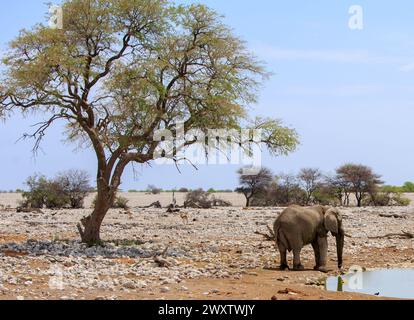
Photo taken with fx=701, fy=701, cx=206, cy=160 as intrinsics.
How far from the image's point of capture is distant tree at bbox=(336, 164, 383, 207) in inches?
2104

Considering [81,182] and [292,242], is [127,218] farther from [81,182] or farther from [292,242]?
[292,242]

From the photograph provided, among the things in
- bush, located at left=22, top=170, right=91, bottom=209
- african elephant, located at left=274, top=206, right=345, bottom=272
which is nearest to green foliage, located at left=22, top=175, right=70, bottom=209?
bush, located at left=22, top=170, right=91, bottom=209

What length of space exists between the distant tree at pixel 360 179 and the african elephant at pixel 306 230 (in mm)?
36646

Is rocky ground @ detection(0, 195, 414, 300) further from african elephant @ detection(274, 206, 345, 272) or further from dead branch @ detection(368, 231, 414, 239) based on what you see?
african elephant @ detection(274, 206, 345, 272)

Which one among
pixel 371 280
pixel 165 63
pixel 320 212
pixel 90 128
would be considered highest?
pixel 165 63

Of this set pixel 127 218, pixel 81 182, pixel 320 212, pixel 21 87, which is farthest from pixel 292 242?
pixel 81 182

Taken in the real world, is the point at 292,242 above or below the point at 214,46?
below

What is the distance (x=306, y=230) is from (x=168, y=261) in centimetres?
342

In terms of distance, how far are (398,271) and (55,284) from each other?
855 centimetres

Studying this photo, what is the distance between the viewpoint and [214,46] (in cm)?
2047

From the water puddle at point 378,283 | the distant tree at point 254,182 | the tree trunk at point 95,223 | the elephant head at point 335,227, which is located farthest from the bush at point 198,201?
the water puddle at point 378,283

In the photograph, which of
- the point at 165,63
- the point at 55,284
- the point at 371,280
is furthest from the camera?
the point at 165,63

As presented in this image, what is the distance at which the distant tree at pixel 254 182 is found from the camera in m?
55.4

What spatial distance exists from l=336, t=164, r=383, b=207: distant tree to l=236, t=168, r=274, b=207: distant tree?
18.5 ft
